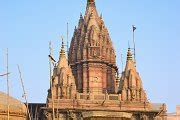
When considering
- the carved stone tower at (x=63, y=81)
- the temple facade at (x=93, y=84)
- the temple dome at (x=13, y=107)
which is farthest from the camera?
the temple dome at (x=13, y=107)

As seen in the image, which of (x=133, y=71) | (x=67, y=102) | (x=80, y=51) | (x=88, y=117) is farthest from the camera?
(x=80, y=51)

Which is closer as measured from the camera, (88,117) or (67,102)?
(88,117)

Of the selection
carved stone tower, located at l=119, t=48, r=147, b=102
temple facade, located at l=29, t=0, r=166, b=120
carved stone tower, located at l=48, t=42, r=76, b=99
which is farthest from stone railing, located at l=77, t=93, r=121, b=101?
carved stone tower, located at l=48, t=42, r=76, b=99

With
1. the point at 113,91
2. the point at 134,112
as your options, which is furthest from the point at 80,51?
the point at 134,112

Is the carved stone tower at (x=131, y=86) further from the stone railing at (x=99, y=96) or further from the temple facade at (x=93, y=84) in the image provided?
the stone railing at (x=99, y=96)

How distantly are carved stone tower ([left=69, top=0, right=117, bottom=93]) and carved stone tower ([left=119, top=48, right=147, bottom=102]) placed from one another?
90.0 inches

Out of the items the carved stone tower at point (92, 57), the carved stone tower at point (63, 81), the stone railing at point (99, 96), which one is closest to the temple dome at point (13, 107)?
the carved stone tower at point (63, 81)

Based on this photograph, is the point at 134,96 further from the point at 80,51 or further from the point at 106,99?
the point at 80,51

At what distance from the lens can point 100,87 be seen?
140 ft

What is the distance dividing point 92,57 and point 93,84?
2.62 meters

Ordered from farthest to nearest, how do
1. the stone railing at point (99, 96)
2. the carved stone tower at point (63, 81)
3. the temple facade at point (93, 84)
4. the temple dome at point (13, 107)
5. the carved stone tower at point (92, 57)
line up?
1. the carved stone tower at point (92, 57)
2. the temple dome at point (13, 107)
3. the stone railing at point (99, 96)
4. the carved stone tower at point (63, 81)
5. the temple facade at point (93, 84)

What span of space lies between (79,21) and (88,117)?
44.0ft

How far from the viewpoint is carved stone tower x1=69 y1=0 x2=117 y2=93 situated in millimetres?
43156

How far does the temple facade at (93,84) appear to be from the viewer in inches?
1491
